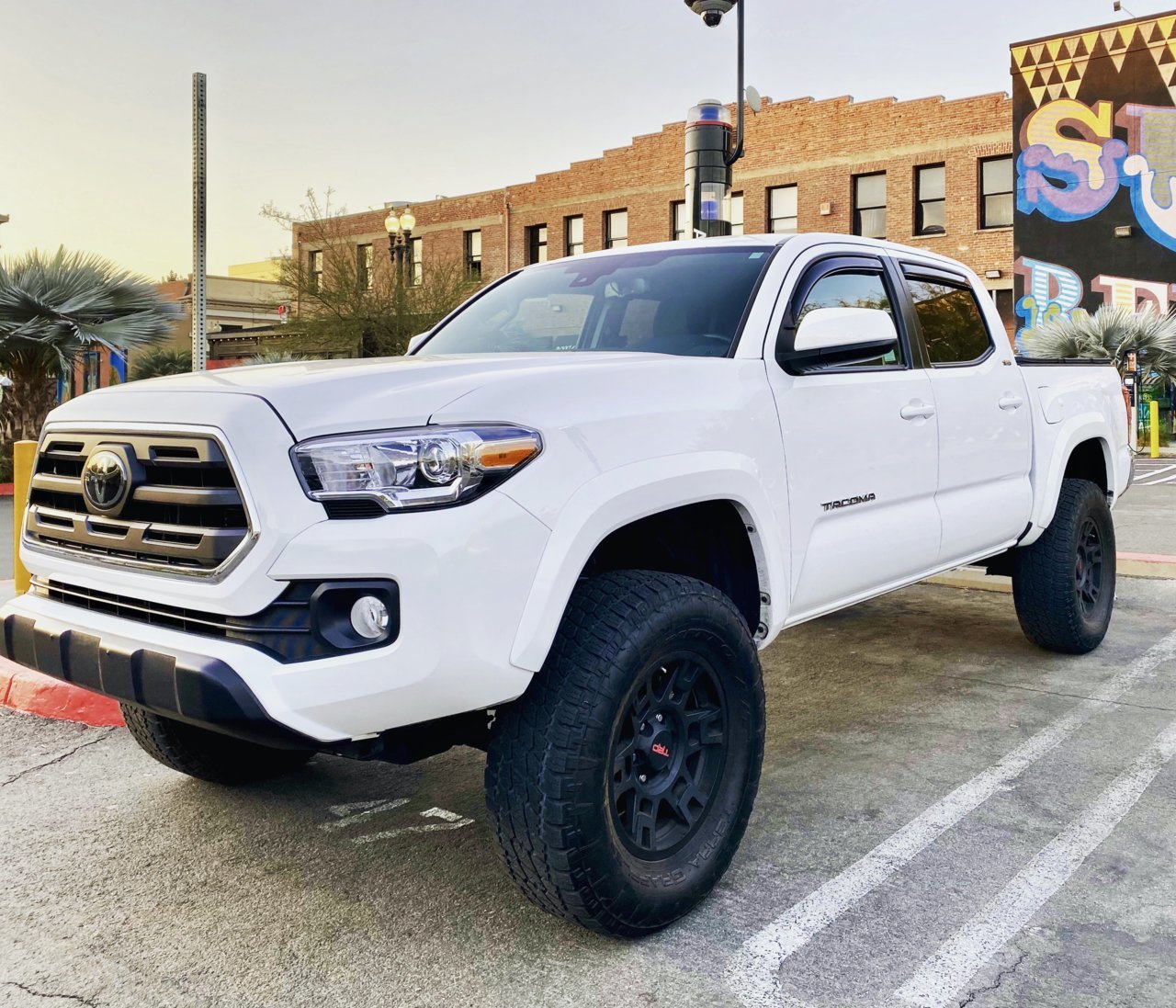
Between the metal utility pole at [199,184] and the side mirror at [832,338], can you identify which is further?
the metal utility pole at [199,184]

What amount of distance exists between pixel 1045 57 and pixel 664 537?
28.5 m

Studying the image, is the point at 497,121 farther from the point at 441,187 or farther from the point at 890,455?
the point at 441,187

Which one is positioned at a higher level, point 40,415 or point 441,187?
point 441,187

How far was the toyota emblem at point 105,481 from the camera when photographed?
2717mm

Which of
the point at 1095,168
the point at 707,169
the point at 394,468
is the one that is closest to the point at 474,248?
the point at 1095,168

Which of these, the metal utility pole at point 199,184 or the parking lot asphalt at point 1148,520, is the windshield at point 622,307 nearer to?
the metal utility pole at point 199,184

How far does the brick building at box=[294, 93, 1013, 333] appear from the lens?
28.5 metres

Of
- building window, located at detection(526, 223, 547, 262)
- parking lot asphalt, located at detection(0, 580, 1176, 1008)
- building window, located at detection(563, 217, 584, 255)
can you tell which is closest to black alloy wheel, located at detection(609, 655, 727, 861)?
parking lot asphalt, located at detection(0, 580, 1176, 1008)

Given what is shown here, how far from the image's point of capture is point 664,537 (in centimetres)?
330

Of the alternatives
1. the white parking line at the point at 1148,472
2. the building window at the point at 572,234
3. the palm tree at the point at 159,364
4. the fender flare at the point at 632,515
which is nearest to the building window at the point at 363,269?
the palm tree at the point at 159,364

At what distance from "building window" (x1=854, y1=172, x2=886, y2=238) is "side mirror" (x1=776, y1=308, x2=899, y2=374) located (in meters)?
27.9

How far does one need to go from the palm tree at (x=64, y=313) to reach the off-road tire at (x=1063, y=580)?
13.1 meters

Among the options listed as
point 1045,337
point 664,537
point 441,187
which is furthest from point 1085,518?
point 441,187

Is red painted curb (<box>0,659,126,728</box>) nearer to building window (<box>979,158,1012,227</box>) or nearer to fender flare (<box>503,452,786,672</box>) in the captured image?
fender flare (<box>503,452,786,672</box>)
